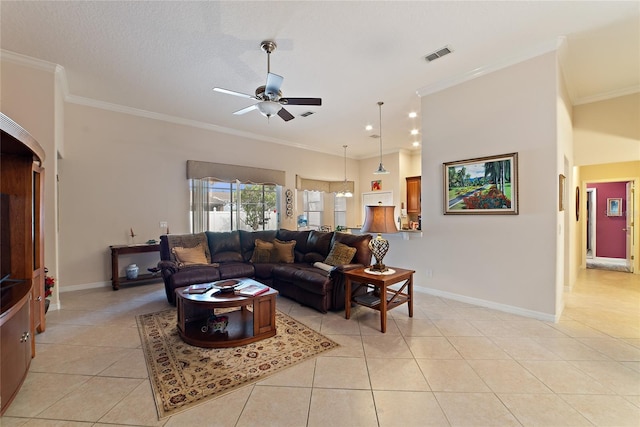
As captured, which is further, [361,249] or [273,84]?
[361,249]

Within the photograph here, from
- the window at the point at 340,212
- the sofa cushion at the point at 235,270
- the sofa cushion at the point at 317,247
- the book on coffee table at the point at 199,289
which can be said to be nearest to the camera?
the book on coffee table at the point at 199,289

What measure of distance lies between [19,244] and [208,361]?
1.84 m

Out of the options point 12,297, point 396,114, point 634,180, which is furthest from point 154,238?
point 634,180

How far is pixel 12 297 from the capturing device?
1938mm

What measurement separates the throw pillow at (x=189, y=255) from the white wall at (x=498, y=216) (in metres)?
3.36

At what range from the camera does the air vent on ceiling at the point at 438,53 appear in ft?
10.5

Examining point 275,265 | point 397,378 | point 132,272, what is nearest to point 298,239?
point 275,265

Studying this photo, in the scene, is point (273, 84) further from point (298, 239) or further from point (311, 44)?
point (298, 239)

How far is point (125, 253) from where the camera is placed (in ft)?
15.4

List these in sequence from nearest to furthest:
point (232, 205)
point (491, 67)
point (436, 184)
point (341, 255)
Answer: point (491, 67) → point (341, 255) → point (436, 184) → point (232, 205)

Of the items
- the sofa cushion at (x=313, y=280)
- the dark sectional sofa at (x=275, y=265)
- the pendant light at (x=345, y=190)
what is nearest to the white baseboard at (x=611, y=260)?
the pendant light at (x=345, y=190)

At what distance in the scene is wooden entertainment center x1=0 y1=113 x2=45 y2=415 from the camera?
185cm

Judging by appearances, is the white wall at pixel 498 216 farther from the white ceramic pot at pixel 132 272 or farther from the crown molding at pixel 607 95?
the white ceramic pot at pixel 132 272

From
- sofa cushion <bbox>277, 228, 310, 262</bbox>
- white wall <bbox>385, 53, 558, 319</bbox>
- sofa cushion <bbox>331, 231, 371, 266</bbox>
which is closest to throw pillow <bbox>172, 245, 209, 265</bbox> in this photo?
sofa cushion <bbox>277, 228, 310, 262</bbox>
